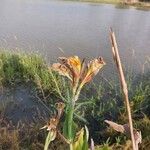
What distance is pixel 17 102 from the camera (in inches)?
127

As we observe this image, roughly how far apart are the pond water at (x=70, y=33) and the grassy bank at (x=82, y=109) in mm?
412

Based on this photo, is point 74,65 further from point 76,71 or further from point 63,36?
point 63,36

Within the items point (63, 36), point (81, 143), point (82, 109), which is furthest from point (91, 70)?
point (63, 36)

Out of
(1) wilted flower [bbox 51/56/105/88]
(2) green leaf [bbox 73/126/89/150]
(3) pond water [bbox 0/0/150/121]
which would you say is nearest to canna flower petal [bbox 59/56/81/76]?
(1) wilted flower [bbox 51/56/105/88]

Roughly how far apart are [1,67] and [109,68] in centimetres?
125

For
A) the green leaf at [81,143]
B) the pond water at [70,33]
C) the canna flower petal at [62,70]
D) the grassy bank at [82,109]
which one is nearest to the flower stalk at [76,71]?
the canna flower petal at [62,70]

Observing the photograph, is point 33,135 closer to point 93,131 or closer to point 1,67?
point 93,131

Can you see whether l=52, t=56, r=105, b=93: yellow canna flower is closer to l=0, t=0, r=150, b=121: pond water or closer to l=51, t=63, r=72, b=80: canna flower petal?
l=51, t=63, r=72, b=80: canna flower petal

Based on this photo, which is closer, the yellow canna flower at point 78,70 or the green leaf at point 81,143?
the yellow canna flower at point 78,70

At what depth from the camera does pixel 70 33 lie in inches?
261

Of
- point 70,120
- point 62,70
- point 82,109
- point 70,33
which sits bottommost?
point 70,33

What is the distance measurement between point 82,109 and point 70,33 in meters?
3.96

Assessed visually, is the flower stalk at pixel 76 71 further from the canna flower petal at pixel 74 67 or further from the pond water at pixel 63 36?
the pond water at pixel 63 36

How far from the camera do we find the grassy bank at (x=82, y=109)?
7.13 ft
